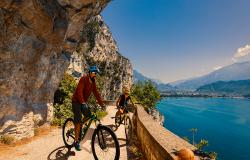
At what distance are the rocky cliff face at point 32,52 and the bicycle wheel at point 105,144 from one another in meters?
5.75

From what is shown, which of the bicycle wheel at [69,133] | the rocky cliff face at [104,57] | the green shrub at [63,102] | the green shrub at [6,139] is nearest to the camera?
the bicycle wheel at [69,133]

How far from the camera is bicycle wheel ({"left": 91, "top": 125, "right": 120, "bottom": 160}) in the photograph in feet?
22.0

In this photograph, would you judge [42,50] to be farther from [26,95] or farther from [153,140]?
[153,140]

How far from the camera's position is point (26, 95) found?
43.3 feet

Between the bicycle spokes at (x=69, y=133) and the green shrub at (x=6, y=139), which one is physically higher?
the bicycle spokes at (x=69, y=133)

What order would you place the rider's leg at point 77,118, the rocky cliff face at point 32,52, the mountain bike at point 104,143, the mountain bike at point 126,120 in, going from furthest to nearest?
1. the mountain bike at point 126,120
2. the rocky cliff face at point 32,52
3. the rider's leg at point 77,118
4. the mountain bike at point 104,143

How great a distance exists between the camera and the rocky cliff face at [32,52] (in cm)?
1135

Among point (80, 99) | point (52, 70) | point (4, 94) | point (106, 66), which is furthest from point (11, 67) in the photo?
point (106, 66)

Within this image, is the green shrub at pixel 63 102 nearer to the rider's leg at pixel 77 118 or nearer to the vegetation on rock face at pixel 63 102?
the vegetation on rock face at pixel 63 102

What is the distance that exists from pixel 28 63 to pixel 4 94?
2259 mm

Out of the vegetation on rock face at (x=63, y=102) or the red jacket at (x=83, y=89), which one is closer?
the red jacket at (x=83, y=89)

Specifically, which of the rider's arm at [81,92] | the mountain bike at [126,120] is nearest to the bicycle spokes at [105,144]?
the rider's arm at [81,92]

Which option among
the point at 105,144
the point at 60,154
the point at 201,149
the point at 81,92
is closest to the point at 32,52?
the point at 60,154

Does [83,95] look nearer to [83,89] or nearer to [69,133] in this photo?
[83,89]
